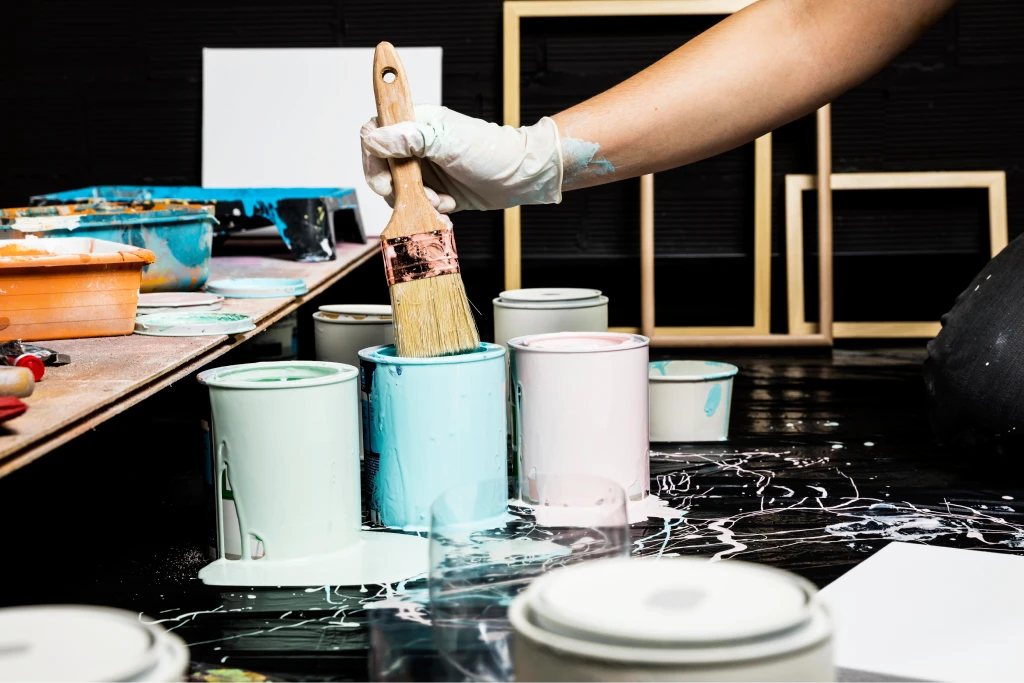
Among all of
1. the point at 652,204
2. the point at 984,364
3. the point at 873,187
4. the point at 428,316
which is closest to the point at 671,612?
the point at 428,316

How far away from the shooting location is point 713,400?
180cm

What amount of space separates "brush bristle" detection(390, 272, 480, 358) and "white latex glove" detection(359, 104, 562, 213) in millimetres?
183

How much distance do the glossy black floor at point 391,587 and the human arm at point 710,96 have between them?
0.48 metres

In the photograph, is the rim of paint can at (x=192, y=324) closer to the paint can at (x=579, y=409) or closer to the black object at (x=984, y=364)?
the paint can at (x=579, y=409)

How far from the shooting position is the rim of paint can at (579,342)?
1.36m

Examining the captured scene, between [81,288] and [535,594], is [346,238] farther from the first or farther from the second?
[535,594]

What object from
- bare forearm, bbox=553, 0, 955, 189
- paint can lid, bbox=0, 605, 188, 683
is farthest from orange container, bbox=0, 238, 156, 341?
paint can lid, bbox=0, 605, 188, 683

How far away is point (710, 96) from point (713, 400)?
0.51 metres

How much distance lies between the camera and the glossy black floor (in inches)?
41.1

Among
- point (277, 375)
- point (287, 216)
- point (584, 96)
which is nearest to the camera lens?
Answer: point (277, 375)

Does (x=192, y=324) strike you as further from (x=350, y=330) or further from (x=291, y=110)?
(x=291, y=110)

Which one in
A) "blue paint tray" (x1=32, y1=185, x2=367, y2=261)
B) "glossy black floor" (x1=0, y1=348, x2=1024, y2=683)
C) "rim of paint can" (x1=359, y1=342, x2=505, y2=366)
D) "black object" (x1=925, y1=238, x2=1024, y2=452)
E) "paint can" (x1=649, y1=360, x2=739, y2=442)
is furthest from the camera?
"blue paint tray" (x1=32, y1=185, x2=367, y2=261)

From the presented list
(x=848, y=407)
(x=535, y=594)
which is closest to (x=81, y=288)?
(x=535, y=594)

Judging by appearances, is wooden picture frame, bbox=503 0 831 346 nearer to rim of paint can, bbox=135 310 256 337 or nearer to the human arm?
the human arm
